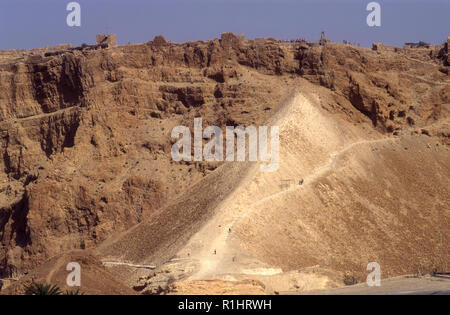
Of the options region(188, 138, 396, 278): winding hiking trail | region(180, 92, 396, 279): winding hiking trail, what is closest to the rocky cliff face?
region(180, 92, 396, 279): winding hiking trail

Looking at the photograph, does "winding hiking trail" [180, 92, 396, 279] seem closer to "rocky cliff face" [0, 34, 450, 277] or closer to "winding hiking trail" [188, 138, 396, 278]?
"winding hiking trail" [188, 138, 396, 278]

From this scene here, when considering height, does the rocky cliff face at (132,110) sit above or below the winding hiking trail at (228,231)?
above

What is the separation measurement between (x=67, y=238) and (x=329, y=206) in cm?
1406

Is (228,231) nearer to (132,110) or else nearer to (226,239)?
(226,239)

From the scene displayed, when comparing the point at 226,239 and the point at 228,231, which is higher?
the point at 228,231

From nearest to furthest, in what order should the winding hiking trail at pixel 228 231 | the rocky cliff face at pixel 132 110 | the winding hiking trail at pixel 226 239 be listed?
the winding hiking trail at pixel 228 231
the winding hiking trail at pixel 226 239
the rocky cliff face at pixel 132 110

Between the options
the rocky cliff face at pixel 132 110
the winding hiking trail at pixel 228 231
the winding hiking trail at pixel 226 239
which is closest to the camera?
the winding hiking trail at pixel 228 231

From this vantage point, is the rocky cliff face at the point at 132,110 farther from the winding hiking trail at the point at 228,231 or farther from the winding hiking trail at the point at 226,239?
the winding hiking trail at the point at 226,239

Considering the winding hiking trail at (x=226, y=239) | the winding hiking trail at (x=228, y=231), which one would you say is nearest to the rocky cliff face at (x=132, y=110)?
the winding hiking trail at (x=228, y=231)

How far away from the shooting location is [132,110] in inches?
1919

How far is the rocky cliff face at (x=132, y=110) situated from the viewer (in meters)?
45.3

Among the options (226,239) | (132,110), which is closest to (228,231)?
(226,239)

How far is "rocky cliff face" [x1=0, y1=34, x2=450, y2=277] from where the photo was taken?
149 ft

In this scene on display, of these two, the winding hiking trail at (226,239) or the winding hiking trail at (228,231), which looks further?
the winding hiking trail at (226,239)
